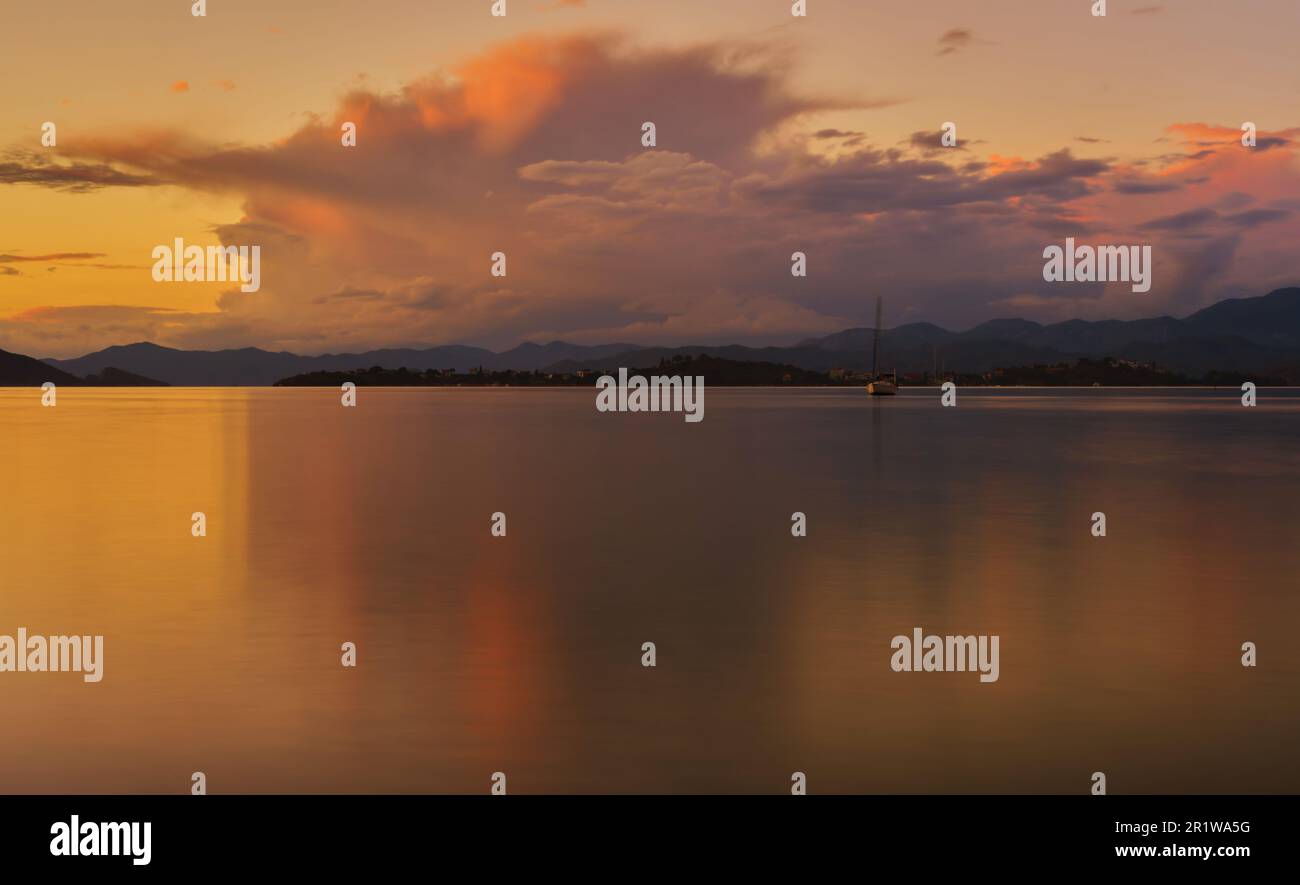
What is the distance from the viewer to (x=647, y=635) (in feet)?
68.6

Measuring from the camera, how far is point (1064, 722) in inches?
602

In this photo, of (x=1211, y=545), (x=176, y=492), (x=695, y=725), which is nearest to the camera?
(x=695, y=725)

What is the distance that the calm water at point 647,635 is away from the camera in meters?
13.8

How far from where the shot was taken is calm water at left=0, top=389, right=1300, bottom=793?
45.1 feet

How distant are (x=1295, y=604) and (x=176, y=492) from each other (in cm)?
4262
